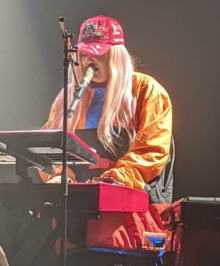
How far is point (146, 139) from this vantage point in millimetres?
1530

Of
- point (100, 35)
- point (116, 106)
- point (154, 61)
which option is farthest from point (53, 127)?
point (154, 61)

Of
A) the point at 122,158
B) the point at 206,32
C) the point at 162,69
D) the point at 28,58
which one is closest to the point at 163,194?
the point at 122,158

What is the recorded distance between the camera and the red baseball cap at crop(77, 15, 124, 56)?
5.59 ft

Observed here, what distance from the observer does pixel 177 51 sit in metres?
1.91

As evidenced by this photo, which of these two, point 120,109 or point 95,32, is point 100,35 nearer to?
point 95,32

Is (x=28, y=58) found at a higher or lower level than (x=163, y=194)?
higher

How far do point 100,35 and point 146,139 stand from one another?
1.53ft

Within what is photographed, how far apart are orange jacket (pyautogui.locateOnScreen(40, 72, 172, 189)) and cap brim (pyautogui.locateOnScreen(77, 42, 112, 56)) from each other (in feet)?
0.50

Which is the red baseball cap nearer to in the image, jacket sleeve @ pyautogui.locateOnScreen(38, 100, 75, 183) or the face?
the face

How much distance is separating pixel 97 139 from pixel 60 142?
54 cm

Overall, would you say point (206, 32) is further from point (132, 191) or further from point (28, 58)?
point (132, 191)

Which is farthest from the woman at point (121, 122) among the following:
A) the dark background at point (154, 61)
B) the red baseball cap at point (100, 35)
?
the dark background at point (154, 61)

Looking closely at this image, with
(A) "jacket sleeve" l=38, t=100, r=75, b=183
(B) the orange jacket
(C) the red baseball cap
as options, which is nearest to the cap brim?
(C) the red baseball cap

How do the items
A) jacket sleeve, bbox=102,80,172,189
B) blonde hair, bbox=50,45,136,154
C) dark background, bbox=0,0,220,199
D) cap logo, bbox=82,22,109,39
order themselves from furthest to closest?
1. dark background, bbox=0,0,220,199
2. cap logo, bbox=82,22,109,39
3. blonde hair, bbox=50,45,136,154
4. jacket sleeve, bbox=102,80,172,189
